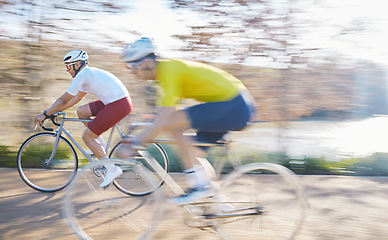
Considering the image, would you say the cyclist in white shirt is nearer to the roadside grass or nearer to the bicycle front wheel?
the bicycle front wheel

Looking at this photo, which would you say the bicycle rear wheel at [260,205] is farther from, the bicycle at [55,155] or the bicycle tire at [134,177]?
the bicycle at [55,155]

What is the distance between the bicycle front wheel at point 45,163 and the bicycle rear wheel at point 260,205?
95.0 inches

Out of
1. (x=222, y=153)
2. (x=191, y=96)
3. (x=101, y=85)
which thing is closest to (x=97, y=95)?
(x=101, y=85)

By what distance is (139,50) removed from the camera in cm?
287

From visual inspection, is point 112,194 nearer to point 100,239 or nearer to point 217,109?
point 100,239

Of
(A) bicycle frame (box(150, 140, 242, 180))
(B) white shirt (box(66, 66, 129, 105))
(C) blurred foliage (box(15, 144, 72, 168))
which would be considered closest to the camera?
(A) bicycle frame (box(150, 140, 242, 180))

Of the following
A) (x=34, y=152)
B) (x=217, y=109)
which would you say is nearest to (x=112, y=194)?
(x=217, y=109)

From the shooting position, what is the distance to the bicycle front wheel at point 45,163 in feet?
15.2

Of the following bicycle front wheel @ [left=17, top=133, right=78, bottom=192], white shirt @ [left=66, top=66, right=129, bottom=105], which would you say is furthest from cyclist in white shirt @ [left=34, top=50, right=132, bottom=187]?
bicycle front wheel @ [left=17, top=133, right=78, bottom=192]

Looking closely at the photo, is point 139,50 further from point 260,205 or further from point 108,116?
point 260,205

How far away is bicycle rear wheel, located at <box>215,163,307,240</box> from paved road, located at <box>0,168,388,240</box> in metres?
0.39

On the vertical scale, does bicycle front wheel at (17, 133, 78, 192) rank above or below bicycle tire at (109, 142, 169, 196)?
below

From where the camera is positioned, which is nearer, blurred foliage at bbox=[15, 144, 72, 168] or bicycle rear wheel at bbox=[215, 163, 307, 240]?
bicycle rear wheel at bbox=[215, 163, 307, 240]

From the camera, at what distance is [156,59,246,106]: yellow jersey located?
272cm
